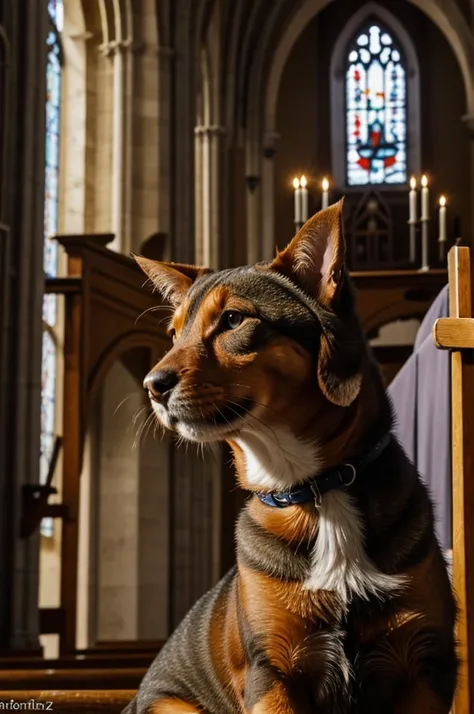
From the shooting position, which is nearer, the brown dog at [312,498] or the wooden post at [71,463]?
the brown dog at [312,498]

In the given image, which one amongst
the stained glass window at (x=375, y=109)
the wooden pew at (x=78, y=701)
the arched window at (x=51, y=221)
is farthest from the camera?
the stained glass window at (x=375, y=109)

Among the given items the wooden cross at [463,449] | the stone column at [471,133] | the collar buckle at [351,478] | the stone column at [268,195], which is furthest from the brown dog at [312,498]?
the stone column at [471,133]

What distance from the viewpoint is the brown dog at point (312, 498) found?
1.82 metres

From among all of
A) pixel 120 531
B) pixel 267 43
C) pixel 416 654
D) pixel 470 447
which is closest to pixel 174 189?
pixel 120 531

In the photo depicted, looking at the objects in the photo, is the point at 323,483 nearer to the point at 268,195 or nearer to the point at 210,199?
the point at 210,199

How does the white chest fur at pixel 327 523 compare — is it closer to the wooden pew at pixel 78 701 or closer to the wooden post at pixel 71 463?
the wooden pew at pixel 78 701

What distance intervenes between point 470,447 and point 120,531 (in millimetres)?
9201

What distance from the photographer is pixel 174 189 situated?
1162 centimetres

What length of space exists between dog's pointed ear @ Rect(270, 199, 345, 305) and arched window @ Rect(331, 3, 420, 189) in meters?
18.3

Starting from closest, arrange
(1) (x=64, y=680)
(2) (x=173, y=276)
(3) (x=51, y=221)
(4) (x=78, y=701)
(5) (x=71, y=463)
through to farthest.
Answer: (2) (x=173, y=276) → (4) (x=78, y=701) → (1) (x=64, y=680) → (5) (x=71, y=463) → (3) (x=51, y=221)

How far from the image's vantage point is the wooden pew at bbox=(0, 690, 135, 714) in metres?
3.14

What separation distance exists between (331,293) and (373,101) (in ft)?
62.7

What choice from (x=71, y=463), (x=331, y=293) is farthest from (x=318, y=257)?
(x=71, y=463)

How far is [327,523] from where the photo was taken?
188cm
